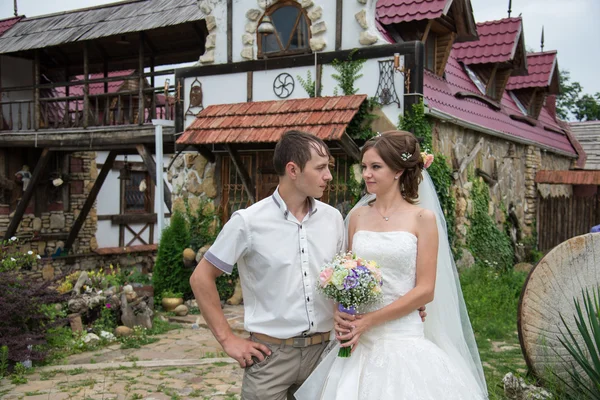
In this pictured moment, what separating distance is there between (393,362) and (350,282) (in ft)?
1.71

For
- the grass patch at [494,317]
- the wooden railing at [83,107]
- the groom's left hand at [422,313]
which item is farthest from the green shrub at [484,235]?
the groom's left hand at [422,313]

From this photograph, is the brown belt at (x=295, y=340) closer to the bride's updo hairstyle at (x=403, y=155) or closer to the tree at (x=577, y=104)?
the bride's updo hairstyle at (x=403, y=155)

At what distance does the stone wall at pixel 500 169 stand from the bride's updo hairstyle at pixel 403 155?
5.64 meters

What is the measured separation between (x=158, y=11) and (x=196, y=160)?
3.10 m

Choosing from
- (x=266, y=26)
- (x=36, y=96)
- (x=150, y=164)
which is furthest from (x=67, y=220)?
(x=266, y=26)

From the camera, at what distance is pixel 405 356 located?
2.72 meters

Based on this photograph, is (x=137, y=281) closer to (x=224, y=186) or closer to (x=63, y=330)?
(x=224, y=186)

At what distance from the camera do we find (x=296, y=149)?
2.63 m

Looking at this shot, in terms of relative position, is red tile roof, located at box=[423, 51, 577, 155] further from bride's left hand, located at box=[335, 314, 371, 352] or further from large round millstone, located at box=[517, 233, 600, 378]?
bride's left hand, located at box=[335, 314, 371, 352]

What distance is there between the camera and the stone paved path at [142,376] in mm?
4918

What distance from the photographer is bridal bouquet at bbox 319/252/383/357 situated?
2467 millimetres

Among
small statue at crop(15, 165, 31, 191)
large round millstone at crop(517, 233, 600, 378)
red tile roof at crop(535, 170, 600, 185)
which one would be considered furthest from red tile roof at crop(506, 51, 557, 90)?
small statue at crop(15, 165, 31, 191)

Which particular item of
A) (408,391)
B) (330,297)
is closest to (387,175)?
(330,297)

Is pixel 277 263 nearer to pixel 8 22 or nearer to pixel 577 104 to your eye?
pixel 8 22
